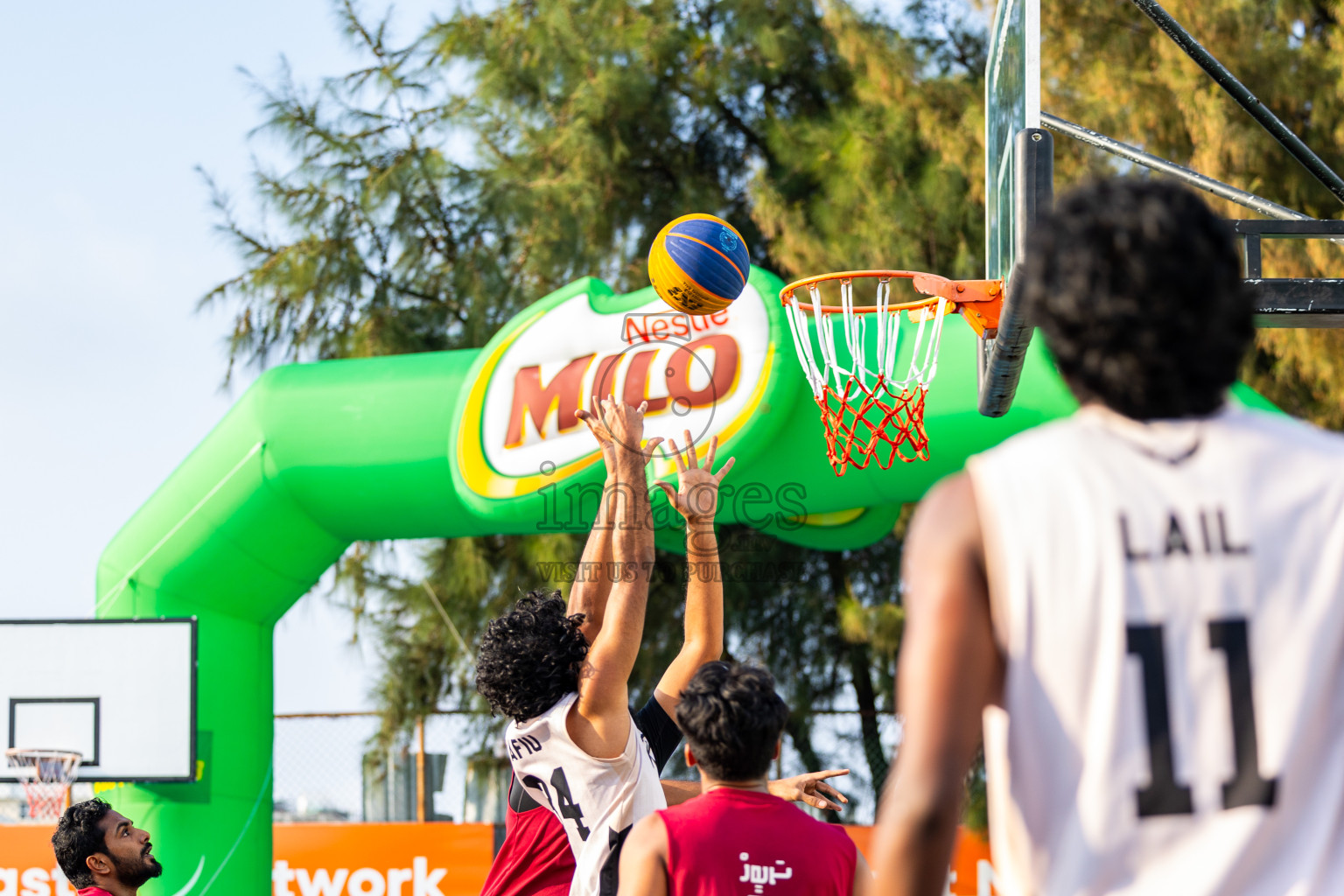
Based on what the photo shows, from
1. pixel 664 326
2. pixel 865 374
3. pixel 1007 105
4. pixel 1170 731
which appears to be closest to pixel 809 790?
pixel 1170 731

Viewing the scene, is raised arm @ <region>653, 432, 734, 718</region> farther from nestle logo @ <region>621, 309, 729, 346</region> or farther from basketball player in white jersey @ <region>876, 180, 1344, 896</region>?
nestle logo @ <region>621, 309, 729, 346</region>

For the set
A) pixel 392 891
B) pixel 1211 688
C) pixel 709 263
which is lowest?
pixel 392 891

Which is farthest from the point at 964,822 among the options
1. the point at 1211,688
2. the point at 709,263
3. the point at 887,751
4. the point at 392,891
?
the point at 1211,688

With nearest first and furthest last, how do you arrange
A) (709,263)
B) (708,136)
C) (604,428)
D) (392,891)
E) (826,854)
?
(826,854)
(604,428)
(709,263)
(392,891)
(708,136)

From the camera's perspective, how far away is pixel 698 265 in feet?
21.1

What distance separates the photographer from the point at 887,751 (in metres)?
11.8

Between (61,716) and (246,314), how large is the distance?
424 centimetres

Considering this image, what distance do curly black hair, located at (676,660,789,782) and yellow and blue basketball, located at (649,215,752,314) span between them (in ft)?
12.6

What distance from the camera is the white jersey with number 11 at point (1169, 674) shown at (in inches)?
53.2

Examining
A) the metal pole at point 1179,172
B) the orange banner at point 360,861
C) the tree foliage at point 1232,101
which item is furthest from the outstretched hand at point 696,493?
the tree foliage at point 1232,101

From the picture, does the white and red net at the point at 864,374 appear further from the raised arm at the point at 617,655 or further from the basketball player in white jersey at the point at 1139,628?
the basketball player in white jersey at the point at 1139,628

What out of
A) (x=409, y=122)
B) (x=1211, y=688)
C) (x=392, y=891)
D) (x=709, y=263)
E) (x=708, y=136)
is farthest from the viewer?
(x=708, y=136)

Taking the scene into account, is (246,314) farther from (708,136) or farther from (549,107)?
(708,136)

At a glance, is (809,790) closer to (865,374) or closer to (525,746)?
(525,746)
